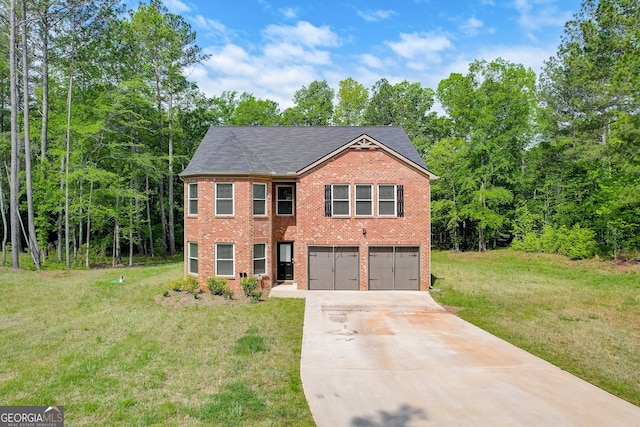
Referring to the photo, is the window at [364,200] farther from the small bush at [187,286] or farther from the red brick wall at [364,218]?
the small bush at [187,286]

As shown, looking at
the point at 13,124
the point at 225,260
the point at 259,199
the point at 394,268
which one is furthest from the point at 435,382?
the point at 13,124

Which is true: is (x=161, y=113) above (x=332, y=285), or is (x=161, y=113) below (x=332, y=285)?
above

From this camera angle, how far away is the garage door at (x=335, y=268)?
1683 centimetres

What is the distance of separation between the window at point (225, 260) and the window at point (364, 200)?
6.10 m

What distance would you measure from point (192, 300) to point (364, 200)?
861cm

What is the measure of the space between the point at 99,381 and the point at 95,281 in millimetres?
13847

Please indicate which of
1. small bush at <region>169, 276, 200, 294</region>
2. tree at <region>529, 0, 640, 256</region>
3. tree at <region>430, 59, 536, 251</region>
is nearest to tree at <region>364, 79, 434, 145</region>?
tree at <region>430, 59, 536, 251</region>

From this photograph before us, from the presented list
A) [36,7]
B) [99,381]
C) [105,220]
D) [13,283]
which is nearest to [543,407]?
[99,381]

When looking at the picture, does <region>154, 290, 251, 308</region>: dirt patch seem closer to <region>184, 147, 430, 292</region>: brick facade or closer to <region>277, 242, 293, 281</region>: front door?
<region>184, 147, 430, 292</region>: brick facade

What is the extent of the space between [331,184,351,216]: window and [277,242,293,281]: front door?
9.84ft

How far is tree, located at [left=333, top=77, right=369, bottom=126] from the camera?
46.4 m

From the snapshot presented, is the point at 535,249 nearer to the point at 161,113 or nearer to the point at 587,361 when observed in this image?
the point at 587,361

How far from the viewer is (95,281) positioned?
1897cm

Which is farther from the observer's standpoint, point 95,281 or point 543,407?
point 95,281
